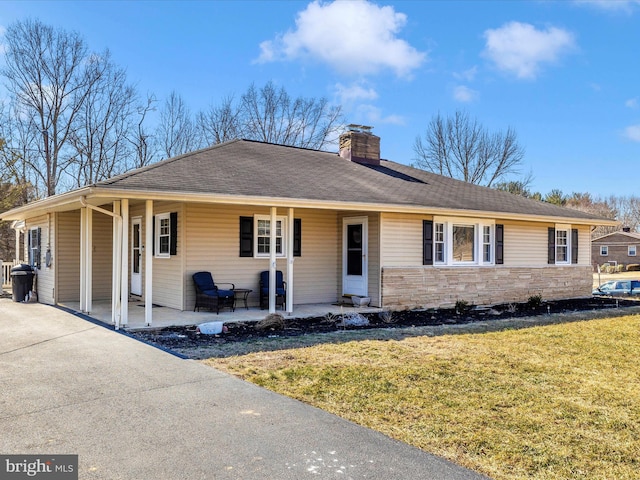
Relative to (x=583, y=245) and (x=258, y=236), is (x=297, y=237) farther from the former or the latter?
(x=583, y=245)

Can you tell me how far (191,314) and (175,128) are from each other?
21422 millimetres

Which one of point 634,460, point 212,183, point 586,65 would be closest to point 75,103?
point 212,183

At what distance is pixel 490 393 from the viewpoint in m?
5.02

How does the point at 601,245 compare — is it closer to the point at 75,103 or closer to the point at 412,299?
the point at 412,299

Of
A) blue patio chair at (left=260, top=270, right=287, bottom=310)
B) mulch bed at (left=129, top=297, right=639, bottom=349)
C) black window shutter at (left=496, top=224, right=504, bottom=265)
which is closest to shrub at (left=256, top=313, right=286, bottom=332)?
mulch bed at (left=129, top=297, right=639, bottom=349)

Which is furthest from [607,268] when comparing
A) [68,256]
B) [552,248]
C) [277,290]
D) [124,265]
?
[124,265]

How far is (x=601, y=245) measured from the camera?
45.2 m

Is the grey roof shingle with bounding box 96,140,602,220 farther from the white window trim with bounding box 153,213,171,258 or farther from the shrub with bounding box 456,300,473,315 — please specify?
the shrub with bounding box 456,300,473,315

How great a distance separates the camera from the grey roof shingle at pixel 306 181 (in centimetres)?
940

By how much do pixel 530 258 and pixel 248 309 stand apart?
329 inches

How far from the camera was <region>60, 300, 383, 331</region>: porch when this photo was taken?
9.15 m

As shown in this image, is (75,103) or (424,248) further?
(75,103)

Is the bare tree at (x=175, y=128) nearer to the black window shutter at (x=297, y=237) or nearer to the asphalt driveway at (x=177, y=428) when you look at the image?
the black window shutter at (x=297, y=237)

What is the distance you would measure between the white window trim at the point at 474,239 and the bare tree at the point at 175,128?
2015 centimetres
